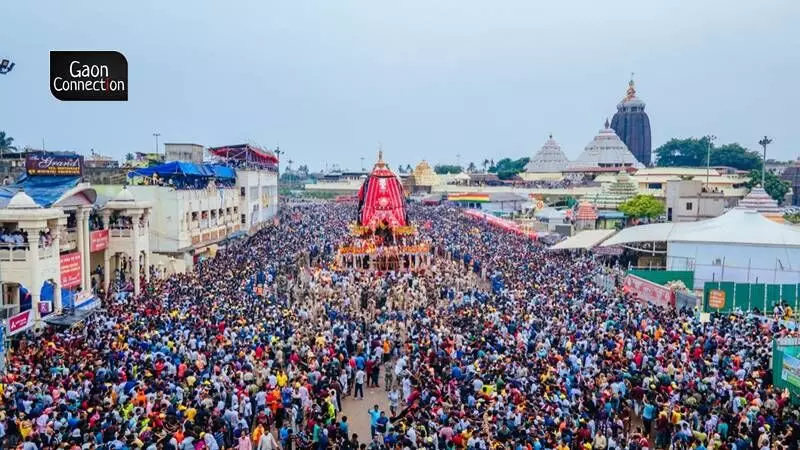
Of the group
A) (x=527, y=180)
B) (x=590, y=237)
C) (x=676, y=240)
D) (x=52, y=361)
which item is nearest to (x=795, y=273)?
(x=676, y=240)

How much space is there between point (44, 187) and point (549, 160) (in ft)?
317

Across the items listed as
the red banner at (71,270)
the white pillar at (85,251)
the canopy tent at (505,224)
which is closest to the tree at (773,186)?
the canopy tent at (505,224)

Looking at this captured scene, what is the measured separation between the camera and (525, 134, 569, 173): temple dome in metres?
113

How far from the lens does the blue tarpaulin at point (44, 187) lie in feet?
77.8

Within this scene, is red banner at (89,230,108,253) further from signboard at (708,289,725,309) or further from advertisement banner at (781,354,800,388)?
advertisement banner at (781,354,800,388)

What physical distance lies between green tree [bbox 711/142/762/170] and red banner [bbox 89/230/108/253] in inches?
3619

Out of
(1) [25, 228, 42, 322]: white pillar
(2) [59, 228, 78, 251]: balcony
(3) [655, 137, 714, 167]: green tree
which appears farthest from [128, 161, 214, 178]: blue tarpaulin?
(3) [655, 137, 714, 167]: green tree

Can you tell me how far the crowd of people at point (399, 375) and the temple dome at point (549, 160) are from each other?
9054cm

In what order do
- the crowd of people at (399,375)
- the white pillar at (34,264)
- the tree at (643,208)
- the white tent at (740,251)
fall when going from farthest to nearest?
1. the tree at (643,208)
2. the white tent at (740,251)
3. the white pillar at (34,264)
4. the crowd of people at (399,375)

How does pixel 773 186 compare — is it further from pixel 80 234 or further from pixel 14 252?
pixel 14 252

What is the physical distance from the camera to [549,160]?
376 feet

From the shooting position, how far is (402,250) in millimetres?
33188

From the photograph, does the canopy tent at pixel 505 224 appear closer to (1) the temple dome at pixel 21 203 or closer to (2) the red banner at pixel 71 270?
(2) the red banner at pixel 71 270

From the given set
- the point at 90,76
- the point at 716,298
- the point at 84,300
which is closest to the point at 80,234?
the point at 84,300
